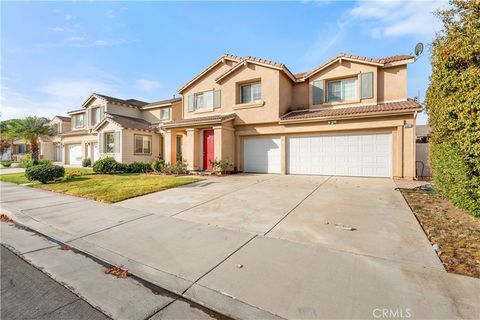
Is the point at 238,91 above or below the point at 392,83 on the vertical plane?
above

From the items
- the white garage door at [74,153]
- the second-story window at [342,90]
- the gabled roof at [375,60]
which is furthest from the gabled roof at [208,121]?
the white garage door at [74,153]

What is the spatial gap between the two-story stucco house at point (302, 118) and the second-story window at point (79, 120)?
1622 centimetres

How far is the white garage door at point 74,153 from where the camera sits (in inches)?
1016

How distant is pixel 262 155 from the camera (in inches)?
577

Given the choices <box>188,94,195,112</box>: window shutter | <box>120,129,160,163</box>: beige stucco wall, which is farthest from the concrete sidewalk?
<box>120,129,160,163</box>: beige stucco wall

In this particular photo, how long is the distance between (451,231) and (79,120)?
1301 inches

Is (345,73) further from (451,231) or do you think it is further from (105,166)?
(105,166)

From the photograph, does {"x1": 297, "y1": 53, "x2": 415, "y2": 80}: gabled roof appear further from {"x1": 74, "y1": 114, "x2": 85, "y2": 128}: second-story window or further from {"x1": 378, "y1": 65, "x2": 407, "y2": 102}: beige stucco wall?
{"x1": 74, "y1": 114, "x2": 85, "y2": 128}: second-story window

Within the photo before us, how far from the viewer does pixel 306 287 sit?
2680mm

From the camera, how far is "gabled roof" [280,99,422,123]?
35.2ft

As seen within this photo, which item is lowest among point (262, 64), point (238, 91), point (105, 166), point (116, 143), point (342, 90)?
point (105, 166)

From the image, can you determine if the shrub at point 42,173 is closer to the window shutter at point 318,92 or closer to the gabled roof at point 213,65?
the gabled roof at point 213,65

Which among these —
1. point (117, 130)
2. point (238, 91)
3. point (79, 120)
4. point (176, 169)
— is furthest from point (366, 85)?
point (79, 120)

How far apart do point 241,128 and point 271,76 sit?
3.79 meters
